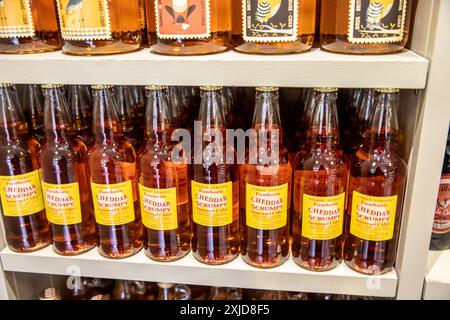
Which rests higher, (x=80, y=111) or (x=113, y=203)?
(x=80, y=111)

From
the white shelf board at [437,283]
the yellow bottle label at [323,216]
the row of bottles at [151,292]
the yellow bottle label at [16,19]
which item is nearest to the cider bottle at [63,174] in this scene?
the yellow bottle label at [16,19]

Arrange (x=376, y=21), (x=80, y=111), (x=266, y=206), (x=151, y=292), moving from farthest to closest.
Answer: (x=151, y=292) < (x=80, y=111) < (x=266, y=206) < (x=376, y=21)

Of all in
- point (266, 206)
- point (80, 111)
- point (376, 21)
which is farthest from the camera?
point (80, 111)

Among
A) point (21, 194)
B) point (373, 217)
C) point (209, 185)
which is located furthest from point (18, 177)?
point (373, 217)

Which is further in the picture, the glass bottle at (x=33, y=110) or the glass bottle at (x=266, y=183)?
the glass bottle at (x=33, y=110)

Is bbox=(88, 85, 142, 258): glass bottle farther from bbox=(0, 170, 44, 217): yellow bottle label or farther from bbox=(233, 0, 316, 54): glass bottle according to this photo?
bbox=(233, 0, 316, 54): glass bottle

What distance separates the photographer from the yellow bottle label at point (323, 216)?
872 mm

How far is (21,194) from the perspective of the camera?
98 centimetres

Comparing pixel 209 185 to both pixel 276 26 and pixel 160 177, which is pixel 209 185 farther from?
pixel 276 26

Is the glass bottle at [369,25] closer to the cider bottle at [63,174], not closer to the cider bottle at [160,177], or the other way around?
the cider bottle at [160,177]

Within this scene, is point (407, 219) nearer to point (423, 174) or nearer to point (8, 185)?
point (423, 174)

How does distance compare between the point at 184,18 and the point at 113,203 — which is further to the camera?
the point at 113,203

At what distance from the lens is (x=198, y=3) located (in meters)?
0.80

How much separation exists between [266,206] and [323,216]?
0.11 meters
